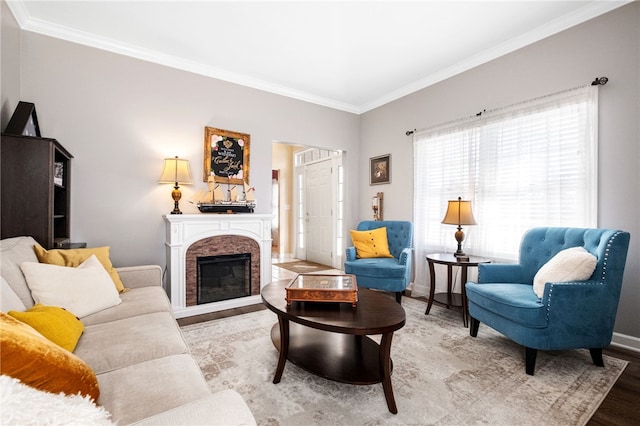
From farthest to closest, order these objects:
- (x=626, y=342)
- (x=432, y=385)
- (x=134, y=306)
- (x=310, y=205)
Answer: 1. (x=310, y=205)
2. (x=626, y=342)
3. (x=134, y=306)
4. (x=432, y=385)

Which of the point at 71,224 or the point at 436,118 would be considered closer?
the point at 71,224

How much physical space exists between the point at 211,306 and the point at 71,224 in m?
1.60

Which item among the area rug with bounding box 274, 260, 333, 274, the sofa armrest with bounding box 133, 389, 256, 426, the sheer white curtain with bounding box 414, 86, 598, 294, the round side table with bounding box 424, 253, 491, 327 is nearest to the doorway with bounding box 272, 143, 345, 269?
the area rug with bounding box 274, 260, 333, 274

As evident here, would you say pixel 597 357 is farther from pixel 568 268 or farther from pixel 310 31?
pixel 310 31

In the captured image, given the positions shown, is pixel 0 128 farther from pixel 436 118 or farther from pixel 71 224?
pixel 436 118

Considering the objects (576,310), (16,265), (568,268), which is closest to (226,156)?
(16,265)

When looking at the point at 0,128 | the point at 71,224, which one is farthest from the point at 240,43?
the point at 71,224

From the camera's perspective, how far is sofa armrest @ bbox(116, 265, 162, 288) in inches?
96.1

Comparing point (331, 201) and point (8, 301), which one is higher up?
point (331, 201)

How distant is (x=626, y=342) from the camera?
2.39 metres

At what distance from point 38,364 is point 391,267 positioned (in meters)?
2.99

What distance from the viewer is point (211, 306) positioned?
3281 mm

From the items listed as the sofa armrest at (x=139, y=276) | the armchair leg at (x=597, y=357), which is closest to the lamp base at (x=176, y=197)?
the sofa armrest at (x=139, y=276)

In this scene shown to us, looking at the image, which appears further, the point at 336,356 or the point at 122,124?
the point at 122,124
